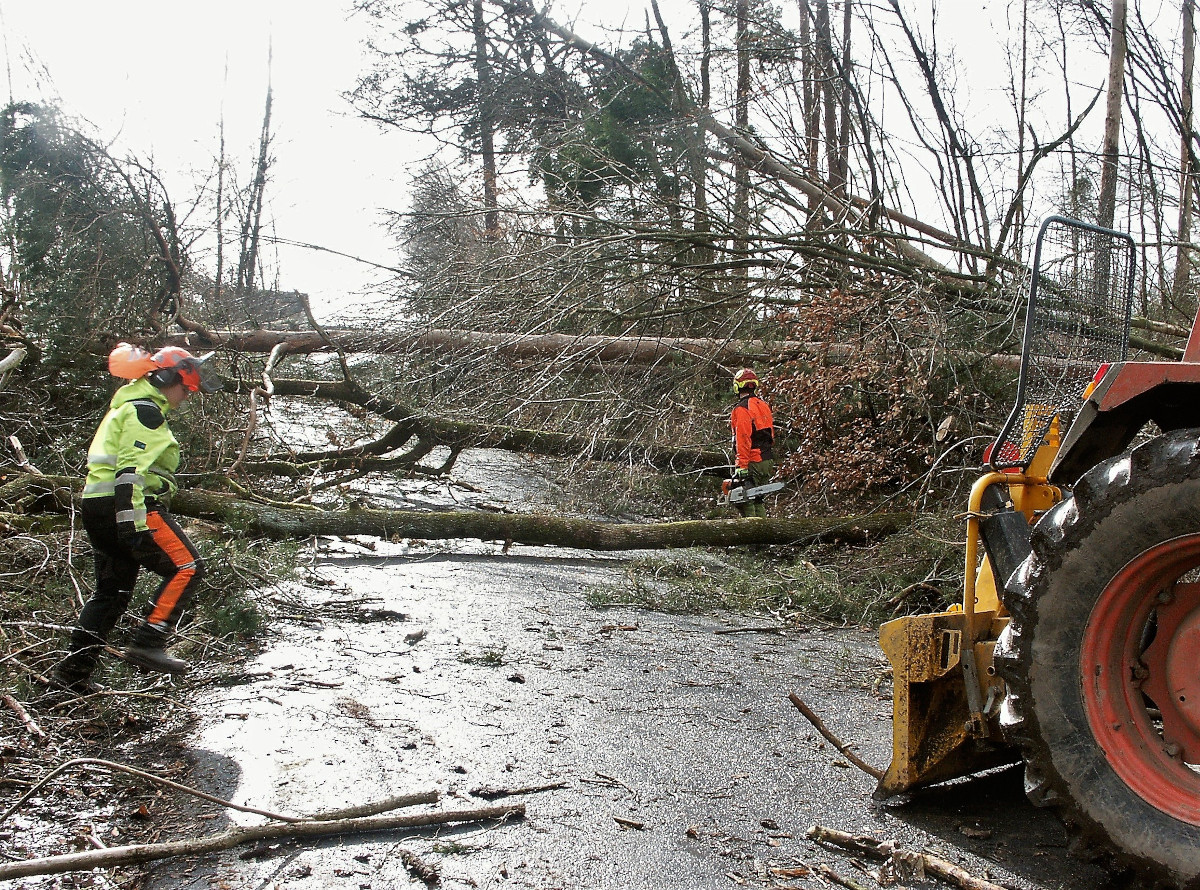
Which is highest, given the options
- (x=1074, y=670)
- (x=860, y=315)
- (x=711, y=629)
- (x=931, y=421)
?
(x=860, y=315)

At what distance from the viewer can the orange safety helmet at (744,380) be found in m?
9.42

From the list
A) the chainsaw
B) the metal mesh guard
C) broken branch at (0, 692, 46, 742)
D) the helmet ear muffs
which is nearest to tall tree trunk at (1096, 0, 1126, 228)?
the chainsaw

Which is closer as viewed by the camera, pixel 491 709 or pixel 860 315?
pixel 491 709

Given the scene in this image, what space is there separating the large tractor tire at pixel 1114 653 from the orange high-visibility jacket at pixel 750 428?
6.98 metres

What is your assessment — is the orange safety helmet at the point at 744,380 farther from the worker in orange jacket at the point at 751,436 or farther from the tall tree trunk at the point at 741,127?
the tall tree trunk at the point at 741,127

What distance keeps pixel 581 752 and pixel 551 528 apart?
4.97 metres

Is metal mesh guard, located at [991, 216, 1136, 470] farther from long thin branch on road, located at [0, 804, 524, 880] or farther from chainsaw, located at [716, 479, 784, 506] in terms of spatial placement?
chainsaw, located at [716, 479, 784, 506]

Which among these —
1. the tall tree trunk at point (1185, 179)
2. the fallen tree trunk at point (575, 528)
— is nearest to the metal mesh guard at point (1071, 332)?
the fallen tree trunk at point (575, 528)

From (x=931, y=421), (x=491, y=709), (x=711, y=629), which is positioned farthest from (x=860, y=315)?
(x=491, y=709)

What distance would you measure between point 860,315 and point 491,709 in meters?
5.23

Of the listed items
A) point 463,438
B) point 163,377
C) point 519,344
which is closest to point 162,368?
point 163,377

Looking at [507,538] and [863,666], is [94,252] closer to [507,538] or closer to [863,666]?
[507,538]

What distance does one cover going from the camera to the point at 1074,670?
8.34 feet

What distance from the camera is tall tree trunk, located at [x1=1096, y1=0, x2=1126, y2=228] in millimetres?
11516
